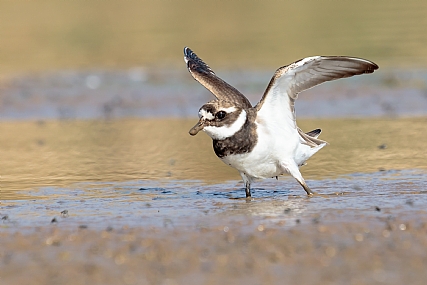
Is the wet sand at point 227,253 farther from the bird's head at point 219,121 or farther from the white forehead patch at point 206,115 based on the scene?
the white forehead patch at point 206,115

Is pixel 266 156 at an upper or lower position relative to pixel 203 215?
upper

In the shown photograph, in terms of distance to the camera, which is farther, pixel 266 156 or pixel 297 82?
pixel 297 82

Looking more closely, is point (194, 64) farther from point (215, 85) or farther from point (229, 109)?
point (229, 109)

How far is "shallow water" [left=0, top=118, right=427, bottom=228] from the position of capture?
8.75 metres

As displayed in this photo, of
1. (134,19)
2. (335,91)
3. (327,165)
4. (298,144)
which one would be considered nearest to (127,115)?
(335,91)

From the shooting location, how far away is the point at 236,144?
937 cm

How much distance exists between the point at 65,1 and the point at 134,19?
5.68m

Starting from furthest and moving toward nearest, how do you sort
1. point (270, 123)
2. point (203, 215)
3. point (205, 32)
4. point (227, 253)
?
point (205, 32) < point (270, 123) < point (203, 215) < point (227, 253)

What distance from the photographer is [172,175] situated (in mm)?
11539

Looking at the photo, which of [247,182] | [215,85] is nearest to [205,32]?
[215,85]

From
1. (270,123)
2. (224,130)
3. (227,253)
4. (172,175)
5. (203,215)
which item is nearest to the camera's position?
(227,253)

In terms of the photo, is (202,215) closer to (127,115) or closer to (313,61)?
(313,61)

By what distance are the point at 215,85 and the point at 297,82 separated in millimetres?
1534

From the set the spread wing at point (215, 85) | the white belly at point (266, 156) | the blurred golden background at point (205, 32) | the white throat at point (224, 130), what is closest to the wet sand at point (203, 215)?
the white belly at point (266, 156)
